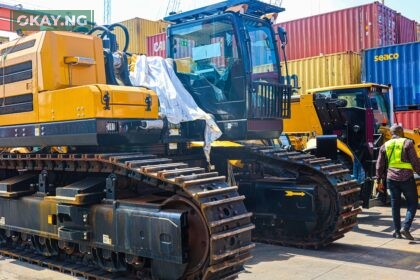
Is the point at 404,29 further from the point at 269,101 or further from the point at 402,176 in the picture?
the point at 269,101

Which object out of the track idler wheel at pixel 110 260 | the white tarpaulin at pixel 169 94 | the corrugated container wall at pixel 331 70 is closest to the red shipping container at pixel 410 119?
the corrugated container wall at pixel 331 70

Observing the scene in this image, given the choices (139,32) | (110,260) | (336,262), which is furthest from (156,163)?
(139,32)

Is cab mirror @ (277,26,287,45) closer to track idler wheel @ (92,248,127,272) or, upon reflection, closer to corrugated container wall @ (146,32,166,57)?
track idler wheel @ (92,248,127,272)

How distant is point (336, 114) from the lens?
10.8m

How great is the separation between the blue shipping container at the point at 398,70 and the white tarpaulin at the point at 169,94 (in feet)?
38.7

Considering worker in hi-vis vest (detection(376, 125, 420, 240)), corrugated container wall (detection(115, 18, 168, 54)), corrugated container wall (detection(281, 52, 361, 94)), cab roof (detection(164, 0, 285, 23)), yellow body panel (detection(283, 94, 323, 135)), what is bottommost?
worker in hi-vis vest (detection(376, 125, 420, 240))

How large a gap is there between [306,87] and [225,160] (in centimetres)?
1133

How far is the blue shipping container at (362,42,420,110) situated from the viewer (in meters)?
16.8

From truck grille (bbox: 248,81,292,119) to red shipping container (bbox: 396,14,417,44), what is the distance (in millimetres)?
14823

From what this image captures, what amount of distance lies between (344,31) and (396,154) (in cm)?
1238

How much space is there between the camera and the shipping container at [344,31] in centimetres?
1853

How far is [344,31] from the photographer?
63.1 feet

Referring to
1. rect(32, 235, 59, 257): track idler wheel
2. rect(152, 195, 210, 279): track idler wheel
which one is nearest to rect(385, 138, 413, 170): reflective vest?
rect(152, 195, 210, 279): track idler wheel

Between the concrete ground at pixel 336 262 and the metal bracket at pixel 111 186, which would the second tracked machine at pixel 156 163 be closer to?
the metal bracket at pixel 111 186
